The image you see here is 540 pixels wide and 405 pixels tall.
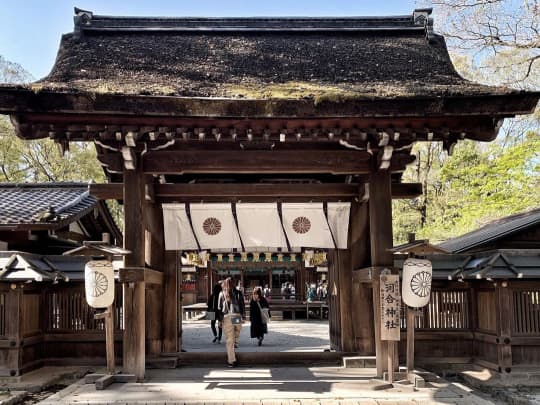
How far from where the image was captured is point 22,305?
8492 millimetres

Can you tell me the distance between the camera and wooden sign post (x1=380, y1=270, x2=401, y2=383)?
7.23m

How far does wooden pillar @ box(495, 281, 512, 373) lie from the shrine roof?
328cm

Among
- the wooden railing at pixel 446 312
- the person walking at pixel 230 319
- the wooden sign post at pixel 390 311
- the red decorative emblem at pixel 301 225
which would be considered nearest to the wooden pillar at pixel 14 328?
the person walking at pixel 230 319

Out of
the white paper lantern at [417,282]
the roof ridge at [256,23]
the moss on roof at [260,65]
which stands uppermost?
the roof ridge at [256,23]

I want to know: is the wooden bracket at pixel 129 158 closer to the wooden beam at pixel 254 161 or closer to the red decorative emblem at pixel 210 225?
the wooden beam at pixel 254 161

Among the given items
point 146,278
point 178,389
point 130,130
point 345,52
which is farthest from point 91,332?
point 345,52

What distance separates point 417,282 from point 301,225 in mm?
2872

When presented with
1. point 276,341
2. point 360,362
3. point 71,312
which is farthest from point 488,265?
point 276,341

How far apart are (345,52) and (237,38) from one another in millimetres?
2229

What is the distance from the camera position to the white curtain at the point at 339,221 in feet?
31.1

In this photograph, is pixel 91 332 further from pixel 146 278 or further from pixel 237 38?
pixel 237 38

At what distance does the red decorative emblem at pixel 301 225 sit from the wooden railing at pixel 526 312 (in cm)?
355

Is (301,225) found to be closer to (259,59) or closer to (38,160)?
(259,59)

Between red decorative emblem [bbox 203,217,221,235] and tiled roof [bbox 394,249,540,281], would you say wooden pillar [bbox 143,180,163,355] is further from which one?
tiled roof [bbox 394,249,540,281]
